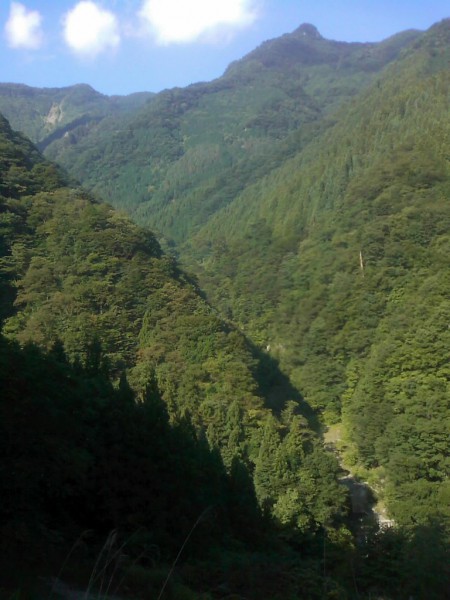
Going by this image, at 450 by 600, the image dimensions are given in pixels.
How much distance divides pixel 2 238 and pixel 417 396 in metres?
26.0

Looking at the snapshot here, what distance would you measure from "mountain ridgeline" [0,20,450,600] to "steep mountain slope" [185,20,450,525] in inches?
7.6

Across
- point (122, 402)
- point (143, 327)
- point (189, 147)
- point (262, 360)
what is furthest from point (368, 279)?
point (189, 147)

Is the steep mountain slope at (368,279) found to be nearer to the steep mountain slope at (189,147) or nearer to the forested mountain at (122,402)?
the forested mountain at (122,402)

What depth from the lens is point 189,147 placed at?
520 ft

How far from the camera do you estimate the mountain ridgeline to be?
12555 mm

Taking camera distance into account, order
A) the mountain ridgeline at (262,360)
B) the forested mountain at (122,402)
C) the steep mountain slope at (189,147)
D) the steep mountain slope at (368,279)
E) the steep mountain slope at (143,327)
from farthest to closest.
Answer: the steep mountain slope at (189,147), the steep mountain slope at (368,279), the steep mountain slope at (143,327), the mountain ridgeline at (262,360), the forested mountain at (122,402)

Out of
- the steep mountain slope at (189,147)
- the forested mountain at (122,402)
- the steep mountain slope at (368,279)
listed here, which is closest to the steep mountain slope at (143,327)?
the forested mountain at (122,402)

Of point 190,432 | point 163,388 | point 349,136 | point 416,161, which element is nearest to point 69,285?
point 163,388

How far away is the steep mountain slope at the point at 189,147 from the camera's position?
124688mm

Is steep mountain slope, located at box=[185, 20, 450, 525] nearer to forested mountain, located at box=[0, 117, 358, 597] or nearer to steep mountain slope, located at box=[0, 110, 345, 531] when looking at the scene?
forested mountain, located at box=[0, 117, 358, 597]

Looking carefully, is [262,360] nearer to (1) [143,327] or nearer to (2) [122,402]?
(1) [143,327]

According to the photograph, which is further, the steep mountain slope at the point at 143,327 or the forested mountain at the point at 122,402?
the steep mountain slope at the point at 143,327

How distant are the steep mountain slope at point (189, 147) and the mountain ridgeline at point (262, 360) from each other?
22819 mm

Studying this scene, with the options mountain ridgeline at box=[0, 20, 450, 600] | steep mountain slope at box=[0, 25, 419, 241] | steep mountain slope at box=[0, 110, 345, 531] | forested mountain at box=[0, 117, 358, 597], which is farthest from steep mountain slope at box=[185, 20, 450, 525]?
steep mountain slope at box=[0, 25, 419, 241]
